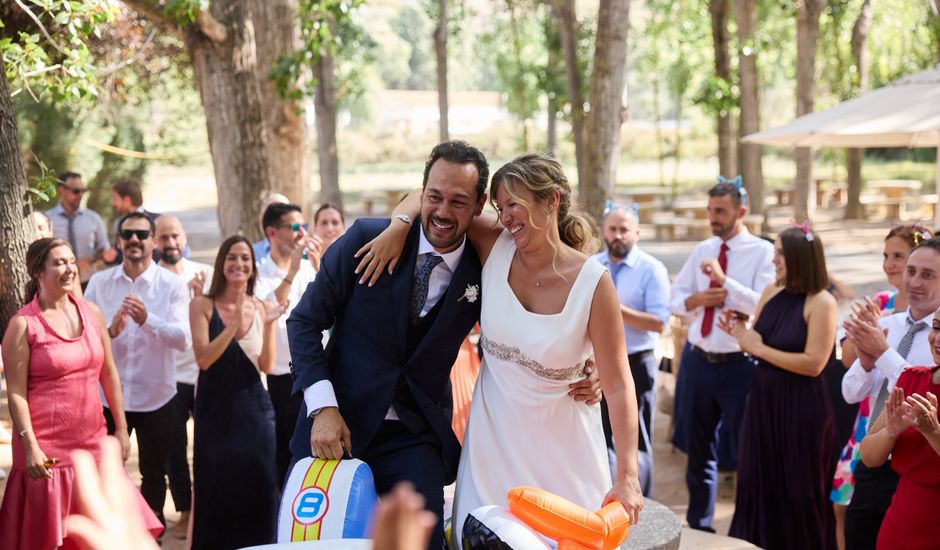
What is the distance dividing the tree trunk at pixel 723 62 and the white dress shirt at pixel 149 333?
13.7 m

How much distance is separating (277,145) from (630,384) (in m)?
7.28

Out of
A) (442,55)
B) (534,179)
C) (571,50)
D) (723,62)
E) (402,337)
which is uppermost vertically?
(442,55)

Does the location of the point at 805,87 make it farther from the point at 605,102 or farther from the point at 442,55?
the point at 605,102

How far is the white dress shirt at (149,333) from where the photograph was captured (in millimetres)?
6016

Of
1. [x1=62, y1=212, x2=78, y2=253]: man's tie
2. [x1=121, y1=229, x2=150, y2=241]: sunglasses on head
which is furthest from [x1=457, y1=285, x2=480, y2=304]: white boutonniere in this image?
[x1=62, y1=212, x2=78, y2=253]: man's tie

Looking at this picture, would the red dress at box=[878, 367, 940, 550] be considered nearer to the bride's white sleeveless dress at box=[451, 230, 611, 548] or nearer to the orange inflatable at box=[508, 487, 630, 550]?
the bride's white sleeveless dress at box=[451, 230, 611, 548]

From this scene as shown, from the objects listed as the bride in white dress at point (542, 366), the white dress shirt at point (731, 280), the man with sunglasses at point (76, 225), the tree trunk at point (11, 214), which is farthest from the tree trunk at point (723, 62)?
the bride in white dress at point (542, 366)

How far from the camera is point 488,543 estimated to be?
3.06 metres

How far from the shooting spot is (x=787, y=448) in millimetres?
Answer: 5641

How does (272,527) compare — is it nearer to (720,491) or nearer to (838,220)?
(720,491)

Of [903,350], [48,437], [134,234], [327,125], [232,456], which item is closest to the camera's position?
[903,350]

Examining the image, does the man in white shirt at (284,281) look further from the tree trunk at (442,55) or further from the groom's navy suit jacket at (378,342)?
the tree trunk at (442,55)

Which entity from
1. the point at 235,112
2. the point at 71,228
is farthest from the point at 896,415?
the point at 71,228

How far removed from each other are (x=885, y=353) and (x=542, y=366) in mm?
1998
